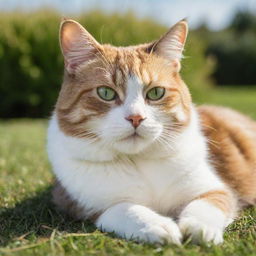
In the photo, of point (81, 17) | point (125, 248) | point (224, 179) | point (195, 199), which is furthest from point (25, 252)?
point (81, 17)

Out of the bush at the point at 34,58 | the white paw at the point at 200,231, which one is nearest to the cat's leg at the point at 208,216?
the white paw at the point at 200,231

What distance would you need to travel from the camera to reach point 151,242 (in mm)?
2096

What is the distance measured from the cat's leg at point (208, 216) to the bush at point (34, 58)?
882cm

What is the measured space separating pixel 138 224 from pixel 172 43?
115 centimetres

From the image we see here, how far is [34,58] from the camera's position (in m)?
11.7

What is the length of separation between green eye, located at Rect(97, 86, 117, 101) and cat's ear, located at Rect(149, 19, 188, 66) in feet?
1.37

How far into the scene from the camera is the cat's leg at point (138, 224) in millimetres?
2104

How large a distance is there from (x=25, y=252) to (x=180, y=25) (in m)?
1.57

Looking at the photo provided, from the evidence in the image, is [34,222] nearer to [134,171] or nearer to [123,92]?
[134,171]

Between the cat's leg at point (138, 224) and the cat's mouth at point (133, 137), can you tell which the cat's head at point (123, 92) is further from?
the cat's leg at point (138, 224)

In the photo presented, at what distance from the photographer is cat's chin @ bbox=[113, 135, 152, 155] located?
2.43 meters

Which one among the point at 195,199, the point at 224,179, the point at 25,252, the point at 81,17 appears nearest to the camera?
the point at 25,252

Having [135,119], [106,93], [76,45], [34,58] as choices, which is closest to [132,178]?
[135,119]

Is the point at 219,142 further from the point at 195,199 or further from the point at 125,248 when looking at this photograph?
the point at 125,248
